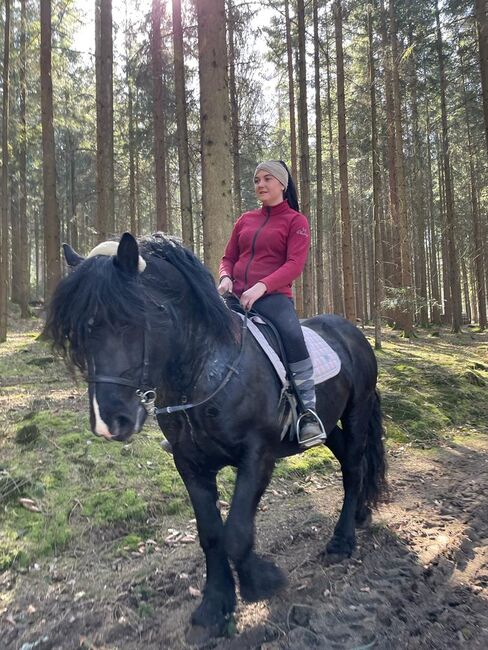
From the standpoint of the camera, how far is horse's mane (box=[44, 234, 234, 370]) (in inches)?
93.1

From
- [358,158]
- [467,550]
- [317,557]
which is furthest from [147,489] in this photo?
[358,158]

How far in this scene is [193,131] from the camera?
16.9m

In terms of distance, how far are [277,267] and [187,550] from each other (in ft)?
8.07

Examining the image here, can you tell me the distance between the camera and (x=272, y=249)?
3.54 m

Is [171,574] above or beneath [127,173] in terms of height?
beneath

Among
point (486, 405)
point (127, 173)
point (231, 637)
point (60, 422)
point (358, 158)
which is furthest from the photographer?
point (127, 173)

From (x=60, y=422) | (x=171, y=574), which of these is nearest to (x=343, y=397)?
(x=171, y=574)

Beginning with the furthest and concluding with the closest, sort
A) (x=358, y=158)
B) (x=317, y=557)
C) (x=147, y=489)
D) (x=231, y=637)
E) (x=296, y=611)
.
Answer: (x=358, y=158) → (x=147, y=489) → (x=317, y=557) → (x=296, y=611) → (x=231, y=637)

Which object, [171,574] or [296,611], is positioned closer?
[296,611]

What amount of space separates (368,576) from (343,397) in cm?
137

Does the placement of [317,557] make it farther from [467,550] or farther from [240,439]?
[240,439]

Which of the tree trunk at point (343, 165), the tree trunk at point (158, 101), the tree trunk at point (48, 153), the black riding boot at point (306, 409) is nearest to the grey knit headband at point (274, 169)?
the black riding boot at point (306, 409)

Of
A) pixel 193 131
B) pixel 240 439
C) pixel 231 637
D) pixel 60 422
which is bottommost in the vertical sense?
pixel 231 637

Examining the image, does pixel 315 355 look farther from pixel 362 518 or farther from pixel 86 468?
pixel 86 468
